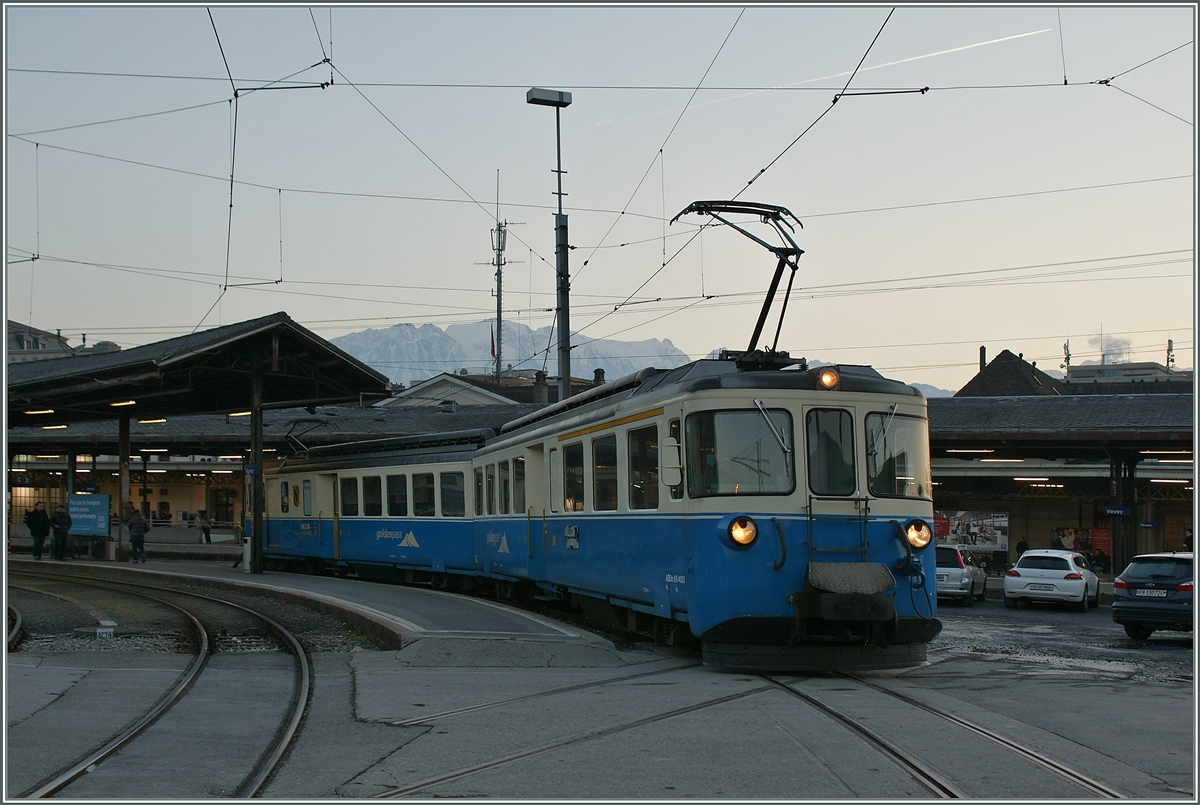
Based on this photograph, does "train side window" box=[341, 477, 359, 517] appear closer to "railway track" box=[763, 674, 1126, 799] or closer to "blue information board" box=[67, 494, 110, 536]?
"blue information board" box=[67, 494, 110, 536]

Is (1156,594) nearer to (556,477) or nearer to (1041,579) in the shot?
(1041,579)

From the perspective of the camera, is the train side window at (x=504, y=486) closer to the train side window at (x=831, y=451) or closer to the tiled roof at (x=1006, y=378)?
the train side window at (x=831, y=451)

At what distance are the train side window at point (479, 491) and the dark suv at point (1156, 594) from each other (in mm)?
9747

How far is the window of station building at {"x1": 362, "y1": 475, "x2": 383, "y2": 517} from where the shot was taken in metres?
23.9

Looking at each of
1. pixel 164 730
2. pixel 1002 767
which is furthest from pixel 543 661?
pixel 1002 767

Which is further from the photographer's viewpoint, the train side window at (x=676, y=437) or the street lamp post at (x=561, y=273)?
the street lamp post at (x=561, y=273)

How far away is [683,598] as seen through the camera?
1088 centimetres

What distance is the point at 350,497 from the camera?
25.2 m

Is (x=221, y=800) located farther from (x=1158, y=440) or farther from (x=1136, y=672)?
(x=1158, y=440)

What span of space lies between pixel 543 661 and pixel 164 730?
4.35 metres

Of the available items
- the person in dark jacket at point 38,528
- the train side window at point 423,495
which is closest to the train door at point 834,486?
the train side window at point 423,495

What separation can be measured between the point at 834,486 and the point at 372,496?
50.2 feet

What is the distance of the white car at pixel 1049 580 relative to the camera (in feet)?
75.8

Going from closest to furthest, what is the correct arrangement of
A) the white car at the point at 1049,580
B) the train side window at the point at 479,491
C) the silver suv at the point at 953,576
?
the train side window at the point at 479,491 → the white car at the point at 1049,580 → the silver suv at the point at 953,576
